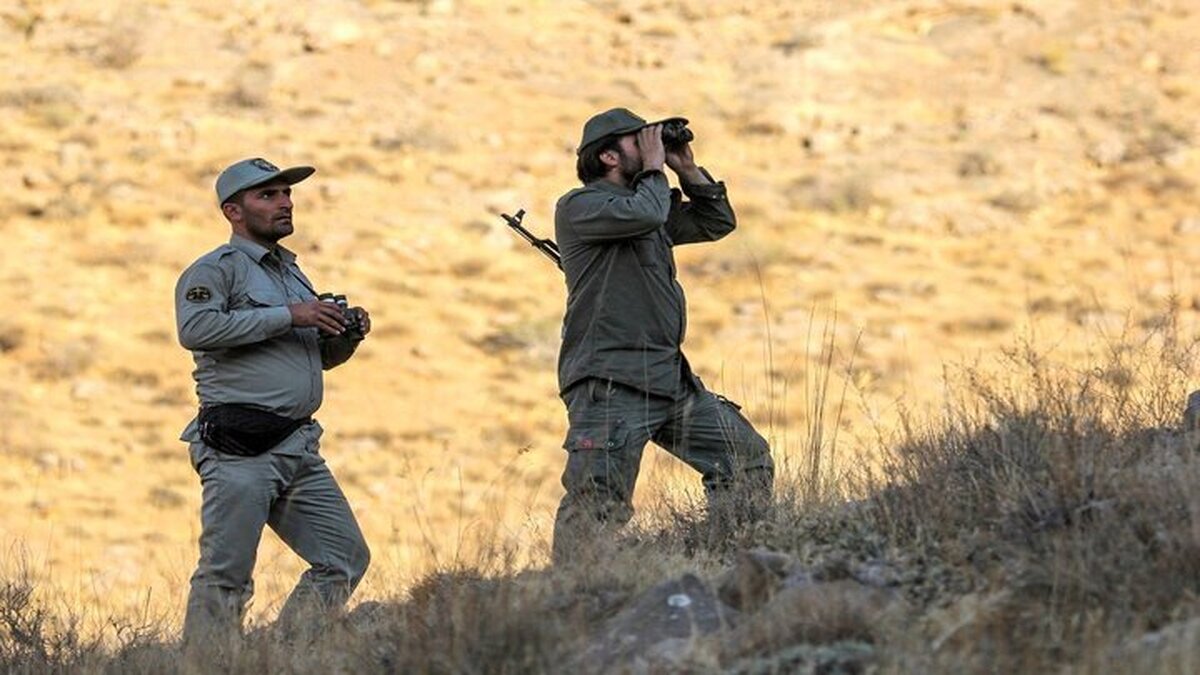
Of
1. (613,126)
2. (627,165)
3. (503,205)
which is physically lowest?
(627,165)

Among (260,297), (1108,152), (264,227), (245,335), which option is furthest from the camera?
(1108,152)

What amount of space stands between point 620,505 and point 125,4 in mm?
21729

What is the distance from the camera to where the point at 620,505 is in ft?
19.1

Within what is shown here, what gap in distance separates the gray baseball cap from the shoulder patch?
1.33 ft

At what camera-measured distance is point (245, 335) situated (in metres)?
5.75

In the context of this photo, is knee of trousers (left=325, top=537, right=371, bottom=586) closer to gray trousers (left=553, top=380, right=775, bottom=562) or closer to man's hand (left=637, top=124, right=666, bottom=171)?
gray trousers (left=553, top=380, right=775, bottom=562)

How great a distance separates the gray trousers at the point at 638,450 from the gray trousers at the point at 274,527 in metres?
0.80

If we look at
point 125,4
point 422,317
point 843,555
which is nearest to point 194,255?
point 422,317

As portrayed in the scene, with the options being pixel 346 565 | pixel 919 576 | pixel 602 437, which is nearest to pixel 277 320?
pixel 346 565

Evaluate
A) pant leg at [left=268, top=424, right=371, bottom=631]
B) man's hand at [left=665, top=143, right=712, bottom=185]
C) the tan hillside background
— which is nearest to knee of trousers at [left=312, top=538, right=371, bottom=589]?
pant leg at [left=268, top=424, right=371, bottom=631]

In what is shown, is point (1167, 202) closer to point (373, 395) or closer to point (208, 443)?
point (373, 395)

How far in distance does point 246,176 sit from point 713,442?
190 centimetres

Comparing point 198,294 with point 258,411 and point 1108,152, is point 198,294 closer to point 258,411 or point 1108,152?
point 258,411

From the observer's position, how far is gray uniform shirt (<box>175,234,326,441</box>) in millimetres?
5762
